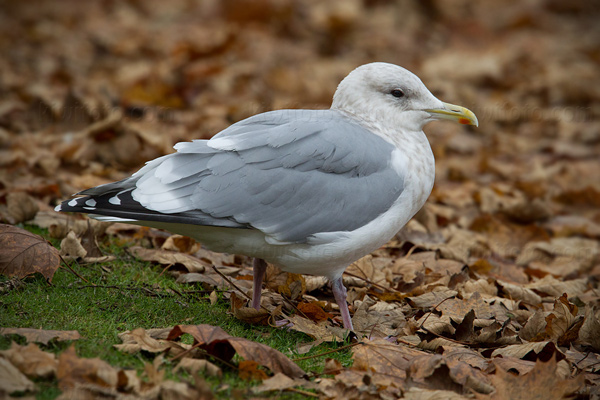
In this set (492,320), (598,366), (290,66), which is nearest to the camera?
(598,366)

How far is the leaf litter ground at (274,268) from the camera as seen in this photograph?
9.93ft

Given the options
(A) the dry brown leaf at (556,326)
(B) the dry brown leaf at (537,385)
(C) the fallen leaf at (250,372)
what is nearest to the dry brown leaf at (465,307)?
(A) the dry brown leaf at (556,326)

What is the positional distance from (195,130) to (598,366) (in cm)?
530

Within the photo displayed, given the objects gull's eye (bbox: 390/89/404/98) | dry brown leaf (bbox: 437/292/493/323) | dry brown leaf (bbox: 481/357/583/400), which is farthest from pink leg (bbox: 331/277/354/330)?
gull's eye (bbox: 390/89/404/98)

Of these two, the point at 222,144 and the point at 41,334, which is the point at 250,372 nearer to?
the point at 41,334

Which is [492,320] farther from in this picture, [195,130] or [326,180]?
[195,130]

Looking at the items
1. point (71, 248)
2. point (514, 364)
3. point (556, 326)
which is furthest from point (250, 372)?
point (556, 326)

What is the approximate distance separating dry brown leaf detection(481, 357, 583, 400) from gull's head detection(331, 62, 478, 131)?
1.60 metres

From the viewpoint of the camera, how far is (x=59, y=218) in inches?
189

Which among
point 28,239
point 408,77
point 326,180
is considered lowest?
point 28,239

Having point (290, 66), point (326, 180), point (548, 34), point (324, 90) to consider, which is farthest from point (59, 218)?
point (548, 34)

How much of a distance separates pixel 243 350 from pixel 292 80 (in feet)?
22.8

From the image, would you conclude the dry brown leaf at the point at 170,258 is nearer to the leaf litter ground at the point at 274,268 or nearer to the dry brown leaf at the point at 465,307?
the leaf litter ground at the point at 274,268

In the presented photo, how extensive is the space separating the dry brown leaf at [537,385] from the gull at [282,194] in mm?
974
